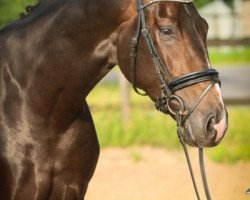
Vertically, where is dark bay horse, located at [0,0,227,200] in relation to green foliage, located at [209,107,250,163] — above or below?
above

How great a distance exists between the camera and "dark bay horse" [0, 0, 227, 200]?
11.8 feet

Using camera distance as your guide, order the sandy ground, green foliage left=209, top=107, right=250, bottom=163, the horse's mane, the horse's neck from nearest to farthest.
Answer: the horse's neck < the horse's mane < the sandy ground < green foliage left=209, top=107, right=250, bottom=163

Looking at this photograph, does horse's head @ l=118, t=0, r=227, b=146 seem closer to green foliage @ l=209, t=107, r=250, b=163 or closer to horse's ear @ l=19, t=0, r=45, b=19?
horse's ear @ l=19, t=0, r=45, b=19

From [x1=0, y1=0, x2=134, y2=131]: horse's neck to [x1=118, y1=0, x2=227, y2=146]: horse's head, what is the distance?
8.9 inches

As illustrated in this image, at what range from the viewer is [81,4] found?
3756 mm

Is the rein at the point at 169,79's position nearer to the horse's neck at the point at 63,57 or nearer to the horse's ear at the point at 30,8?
the horse's neck at the point at 63,57

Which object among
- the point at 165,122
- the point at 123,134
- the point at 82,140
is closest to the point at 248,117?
the point at 165,122

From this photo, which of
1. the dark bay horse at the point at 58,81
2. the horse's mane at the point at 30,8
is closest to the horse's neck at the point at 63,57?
the dark bay horse at the point at 58,81

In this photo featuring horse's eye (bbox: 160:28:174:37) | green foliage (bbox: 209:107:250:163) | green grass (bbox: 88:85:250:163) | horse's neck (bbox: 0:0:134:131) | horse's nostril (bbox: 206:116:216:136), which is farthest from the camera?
green grass (bbox: 88:85:250:163)

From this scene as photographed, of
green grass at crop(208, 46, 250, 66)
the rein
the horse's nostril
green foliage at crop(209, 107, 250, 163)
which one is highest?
the rein

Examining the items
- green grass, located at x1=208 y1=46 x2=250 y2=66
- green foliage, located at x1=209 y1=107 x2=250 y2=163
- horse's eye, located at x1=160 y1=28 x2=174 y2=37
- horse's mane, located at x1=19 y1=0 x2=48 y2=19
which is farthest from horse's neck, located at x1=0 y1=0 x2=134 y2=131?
green grass, located at x1=208 y1=46 x2=250 y2=66

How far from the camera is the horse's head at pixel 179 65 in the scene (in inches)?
131

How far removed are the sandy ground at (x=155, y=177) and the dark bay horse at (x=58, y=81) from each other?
2954 mm

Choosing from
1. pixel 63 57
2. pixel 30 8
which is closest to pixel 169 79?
pixel 63 57
